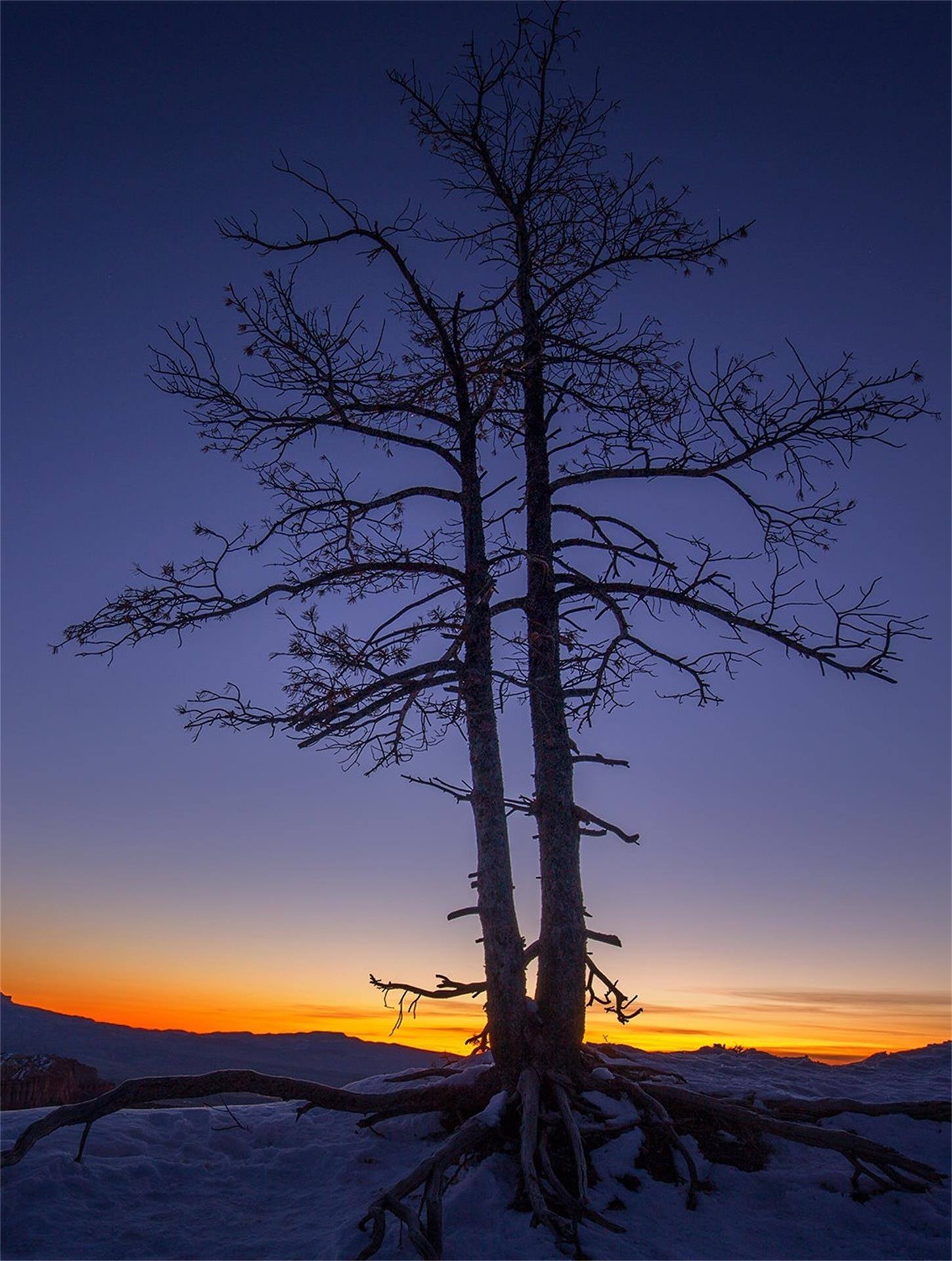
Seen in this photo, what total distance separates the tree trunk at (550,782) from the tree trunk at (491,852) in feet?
1.05

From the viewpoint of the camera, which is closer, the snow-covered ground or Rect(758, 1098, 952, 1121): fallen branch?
the snow-covered ground

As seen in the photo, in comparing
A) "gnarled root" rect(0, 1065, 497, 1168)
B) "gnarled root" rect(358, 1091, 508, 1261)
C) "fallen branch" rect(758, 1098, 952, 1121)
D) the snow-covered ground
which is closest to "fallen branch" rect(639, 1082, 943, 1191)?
the snow-covered ground

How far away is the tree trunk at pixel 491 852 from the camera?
25.1 ft

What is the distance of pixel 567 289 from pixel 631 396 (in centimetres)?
127

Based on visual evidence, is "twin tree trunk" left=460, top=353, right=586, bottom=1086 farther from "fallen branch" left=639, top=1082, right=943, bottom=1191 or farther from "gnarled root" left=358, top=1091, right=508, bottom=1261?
"gnarled root" left=358, top=1091, right=508, bottom=1261

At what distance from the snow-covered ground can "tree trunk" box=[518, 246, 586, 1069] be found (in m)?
0.81

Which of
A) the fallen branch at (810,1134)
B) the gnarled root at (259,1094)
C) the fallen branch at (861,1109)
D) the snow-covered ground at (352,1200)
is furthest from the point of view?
the fallen branch at (861,1109)

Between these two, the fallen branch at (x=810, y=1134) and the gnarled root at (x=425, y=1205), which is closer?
the gnarled root at (x=425, y=1205)

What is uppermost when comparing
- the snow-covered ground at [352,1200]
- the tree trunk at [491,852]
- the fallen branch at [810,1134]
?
the tree trunk at [491,852]

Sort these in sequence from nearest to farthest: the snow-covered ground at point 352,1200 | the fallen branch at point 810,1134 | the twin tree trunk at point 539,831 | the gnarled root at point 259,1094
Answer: the snow-covered ground at point 352,1200 < the fallen branch at point 810,1134 < the gnarled root at point 259,1094 < the twin tree trunk at point 539,831

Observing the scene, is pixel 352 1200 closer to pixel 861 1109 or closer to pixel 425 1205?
pixel 425 1205

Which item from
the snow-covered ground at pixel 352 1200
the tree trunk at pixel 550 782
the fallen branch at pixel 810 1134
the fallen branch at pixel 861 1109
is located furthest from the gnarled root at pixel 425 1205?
the fallen branch at pixel 861 1109

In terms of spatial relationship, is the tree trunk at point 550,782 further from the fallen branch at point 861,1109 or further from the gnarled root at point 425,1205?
the fallen branch at point 861,1109

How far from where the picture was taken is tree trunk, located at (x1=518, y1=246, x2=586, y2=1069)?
786 cm
